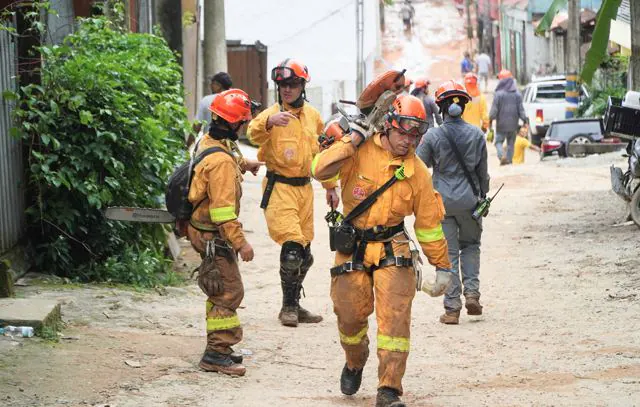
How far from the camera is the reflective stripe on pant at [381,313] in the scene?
6.88m

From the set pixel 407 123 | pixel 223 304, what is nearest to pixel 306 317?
→ pixel 223 304

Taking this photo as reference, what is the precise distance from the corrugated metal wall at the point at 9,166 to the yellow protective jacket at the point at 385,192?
3.86 meters

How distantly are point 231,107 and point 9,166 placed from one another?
2.91 meters

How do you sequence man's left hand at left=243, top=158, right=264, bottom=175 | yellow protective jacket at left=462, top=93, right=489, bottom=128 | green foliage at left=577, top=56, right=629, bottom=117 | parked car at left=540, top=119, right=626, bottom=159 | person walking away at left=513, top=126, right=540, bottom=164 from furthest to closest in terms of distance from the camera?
green foliage at left=577, top=56, right=629, bottom=117 < parked car at left=540, top=119, right=626, bottom=159 < person walking away at left=513, top=126, right=540, bottom=164 < yellow protective jacket at left=462, top=93, right=489, bottom=128 < man's left hand at left=243, top=158, right=264, bottom=175

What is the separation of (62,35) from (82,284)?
3228mm

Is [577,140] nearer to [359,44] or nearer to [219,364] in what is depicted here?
[359,44]

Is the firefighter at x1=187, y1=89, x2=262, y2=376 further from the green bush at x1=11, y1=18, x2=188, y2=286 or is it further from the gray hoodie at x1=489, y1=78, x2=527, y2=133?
the gray hoodie at x1=489, y1=78, x2=527, y2=133

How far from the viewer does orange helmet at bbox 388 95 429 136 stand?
7.05 m

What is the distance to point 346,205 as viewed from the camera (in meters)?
7.25

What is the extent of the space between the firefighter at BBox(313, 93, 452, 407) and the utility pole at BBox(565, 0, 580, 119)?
29.5 m

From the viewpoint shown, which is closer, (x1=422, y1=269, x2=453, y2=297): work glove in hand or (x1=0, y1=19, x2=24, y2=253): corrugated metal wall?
(x1=422, y1=269, x2=453, y2=297): work glove in hand

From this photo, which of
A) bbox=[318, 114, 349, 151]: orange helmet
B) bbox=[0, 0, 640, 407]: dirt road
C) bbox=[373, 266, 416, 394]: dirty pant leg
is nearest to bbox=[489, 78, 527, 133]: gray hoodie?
bbox=[0, 0, 640, 407]: dirt road

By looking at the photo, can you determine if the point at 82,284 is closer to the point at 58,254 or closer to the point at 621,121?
the point at 58,254

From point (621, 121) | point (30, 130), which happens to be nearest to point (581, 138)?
point (621, 121)
